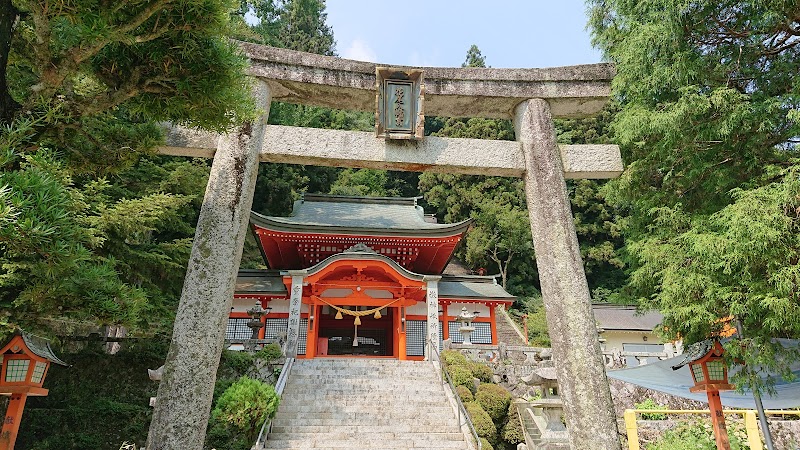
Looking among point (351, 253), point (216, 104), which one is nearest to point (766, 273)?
point (216, 104)

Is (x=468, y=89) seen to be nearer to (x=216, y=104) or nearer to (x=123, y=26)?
(x=216, y=104)

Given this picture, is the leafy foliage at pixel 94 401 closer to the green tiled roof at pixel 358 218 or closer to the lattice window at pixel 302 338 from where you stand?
the lattice window at pixel 302 338

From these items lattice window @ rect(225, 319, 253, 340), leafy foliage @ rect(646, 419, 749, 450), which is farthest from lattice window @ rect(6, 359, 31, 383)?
leafy foliage @ rect(646, 419, 749, 450)

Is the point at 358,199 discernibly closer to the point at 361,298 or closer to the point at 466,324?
the point at 361,298

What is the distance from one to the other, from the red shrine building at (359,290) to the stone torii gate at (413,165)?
746 cm

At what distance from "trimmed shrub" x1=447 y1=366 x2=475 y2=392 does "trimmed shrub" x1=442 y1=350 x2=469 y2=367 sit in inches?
8.6

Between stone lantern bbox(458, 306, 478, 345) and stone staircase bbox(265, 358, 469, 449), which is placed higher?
stone lantern bbox(458, 306, 478, 345)

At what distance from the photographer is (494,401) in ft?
27.0

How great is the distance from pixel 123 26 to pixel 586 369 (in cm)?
379

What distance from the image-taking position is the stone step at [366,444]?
21.9 ft

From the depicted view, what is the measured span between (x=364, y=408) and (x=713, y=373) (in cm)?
529

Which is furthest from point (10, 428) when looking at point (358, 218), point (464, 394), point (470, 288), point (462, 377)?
point (358, 218)

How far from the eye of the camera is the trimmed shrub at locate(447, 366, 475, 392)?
340 inches

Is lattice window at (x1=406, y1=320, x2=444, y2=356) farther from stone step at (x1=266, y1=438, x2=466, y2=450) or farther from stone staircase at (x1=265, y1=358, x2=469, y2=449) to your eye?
stone step at (x1=266, y1=438, x2=466, y2=450)
